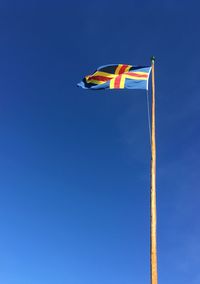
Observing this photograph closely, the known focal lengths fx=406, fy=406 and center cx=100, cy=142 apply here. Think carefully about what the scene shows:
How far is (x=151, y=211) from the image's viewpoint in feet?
45.7

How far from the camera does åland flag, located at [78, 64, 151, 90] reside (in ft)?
62.6

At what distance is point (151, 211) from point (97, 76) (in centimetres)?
859

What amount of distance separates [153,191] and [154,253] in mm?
2333

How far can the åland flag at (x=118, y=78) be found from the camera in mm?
19094

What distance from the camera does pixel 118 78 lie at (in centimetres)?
1961

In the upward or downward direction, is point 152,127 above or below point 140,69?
below

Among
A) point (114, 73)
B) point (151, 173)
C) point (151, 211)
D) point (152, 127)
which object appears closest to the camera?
point (151, 211)

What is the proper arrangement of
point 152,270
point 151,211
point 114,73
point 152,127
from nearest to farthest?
point 152,270, point 151,211, point 152,127, point 114,73

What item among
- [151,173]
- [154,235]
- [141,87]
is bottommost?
[154,235]

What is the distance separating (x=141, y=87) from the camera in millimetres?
18750

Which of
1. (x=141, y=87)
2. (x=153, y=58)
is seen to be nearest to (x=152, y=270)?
(x=141, y=87)

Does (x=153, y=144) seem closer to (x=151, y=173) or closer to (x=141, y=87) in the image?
(x=151, y=173)

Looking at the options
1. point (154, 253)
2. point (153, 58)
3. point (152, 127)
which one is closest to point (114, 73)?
point (153, 58)

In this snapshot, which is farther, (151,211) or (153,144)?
(153,144)
